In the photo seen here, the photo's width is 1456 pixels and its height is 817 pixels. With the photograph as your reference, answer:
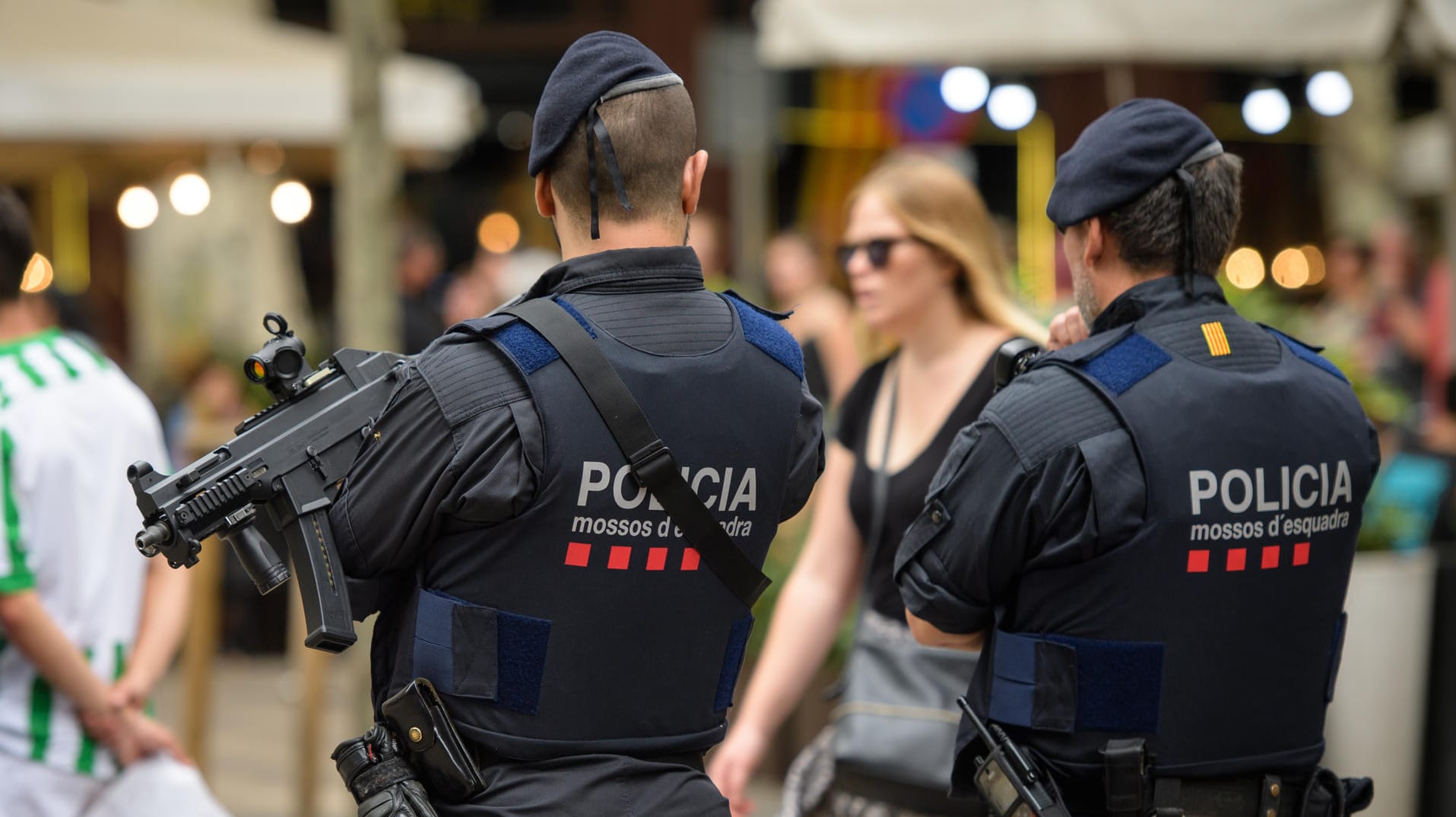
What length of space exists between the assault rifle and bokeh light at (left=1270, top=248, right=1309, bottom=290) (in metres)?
14.5

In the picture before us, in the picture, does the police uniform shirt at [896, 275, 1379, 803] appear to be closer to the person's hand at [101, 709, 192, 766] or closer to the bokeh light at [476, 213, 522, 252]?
the person's hand at [101, 709, 192, 766]

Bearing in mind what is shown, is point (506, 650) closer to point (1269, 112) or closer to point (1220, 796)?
point (1220, 796)

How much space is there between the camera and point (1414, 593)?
5.14 m

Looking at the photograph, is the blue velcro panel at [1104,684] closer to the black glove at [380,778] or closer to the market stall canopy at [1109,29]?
the black glove at [380,778]

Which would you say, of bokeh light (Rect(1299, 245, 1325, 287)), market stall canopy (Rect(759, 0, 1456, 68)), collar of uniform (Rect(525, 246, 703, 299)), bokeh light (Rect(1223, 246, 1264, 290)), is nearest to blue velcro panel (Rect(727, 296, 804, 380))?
collar of uniform (Rect(525, 246, 703, 299))

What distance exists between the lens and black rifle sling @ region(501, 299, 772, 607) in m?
2.28

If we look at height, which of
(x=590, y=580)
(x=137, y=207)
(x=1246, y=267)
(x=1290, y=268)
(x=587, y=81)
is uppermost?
(x=587, y=81)

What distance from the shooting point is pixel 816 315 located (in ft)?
27.4

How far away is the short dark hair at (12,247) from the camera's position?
3461 mm

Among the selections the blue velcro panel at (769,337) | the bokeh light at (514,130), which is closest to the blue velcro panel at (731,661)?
the blue velcro panel at (769,337)

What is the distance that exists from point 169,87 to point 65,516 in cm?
455

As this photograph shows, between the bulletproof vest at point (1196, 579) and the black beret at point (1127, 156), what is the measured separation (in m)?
0.21

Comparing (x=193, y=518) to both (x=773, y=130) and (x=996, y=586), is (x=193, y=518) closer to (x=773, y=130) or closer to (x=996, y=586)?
(x=996, y=586)

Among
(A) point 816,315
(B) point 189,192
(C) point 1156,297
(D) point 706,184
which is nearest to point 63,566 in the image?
(C) point 1156,297
